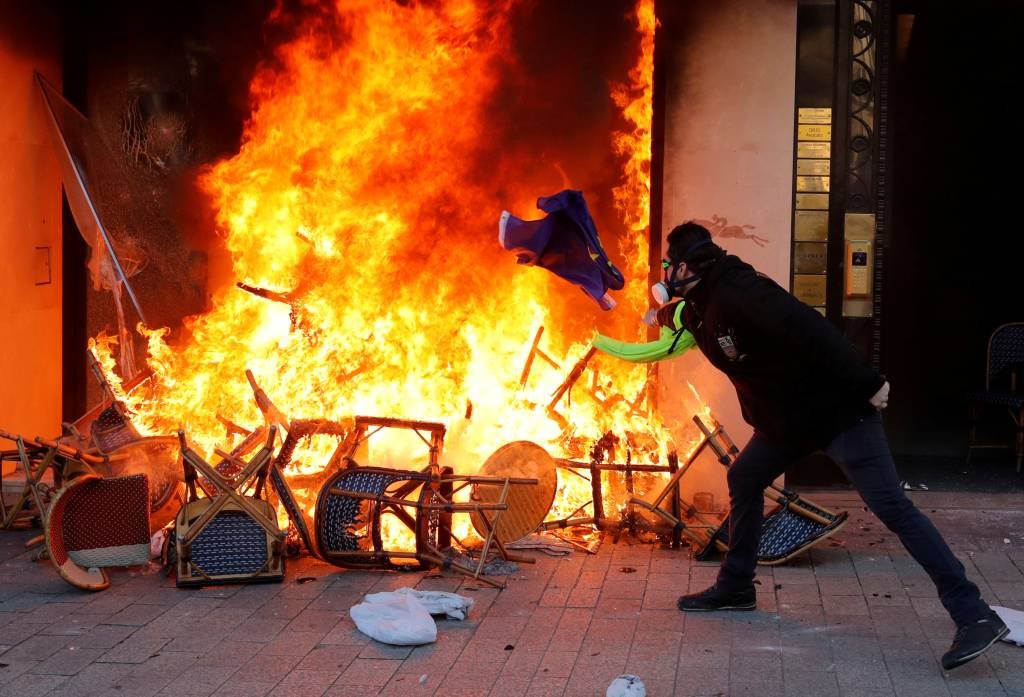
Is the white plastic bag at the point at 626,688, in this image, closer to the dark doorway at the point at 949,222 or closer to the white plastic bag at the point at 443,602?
the white plastic bag at the point at 443,602

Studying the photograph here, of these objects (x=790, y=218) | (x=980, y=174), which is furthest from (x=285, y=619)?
(x=980, y=174)

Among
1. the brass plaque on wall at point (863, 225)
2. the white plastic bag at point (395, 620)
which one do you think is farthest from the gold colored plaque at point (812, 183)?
the white plastic bag at point (395, 620)

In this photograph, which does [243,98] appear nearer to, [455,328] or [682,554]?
[455,328]

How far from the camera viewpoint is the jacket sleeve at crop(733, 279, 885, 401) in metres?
5.59

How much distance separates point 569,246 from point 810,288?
1.78 m

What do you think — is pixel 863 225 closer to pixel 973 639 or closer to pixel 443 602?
pixel 973 639

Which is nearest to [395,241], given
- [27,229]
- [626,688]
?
A: [27,229]

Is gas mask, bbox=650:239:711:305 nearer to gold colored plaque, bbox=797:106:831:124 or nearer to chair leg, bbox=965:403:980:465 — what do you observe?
gold colored plaque, bbox=797:106:831:124

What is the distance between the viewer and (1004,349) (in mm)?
9516

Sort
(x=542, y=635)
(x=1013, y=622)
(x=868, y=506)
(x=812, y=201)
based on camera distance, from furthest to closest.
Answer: (x=812, y=201) < (x=542, y=635) < (x=1013, y=622) < (x=868, y=506)

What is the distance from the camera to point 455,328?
8633 mm

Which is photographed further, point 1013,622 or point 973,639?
point 1013,622

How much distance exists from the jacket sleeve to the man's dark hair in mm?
313


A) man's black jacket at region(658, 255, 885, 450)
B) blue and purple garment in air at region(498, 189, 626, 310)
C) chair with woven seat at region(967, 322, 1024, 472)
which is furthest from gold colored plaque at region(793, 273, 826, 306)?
man's black jacket at region(658, 255, 885, 450)
